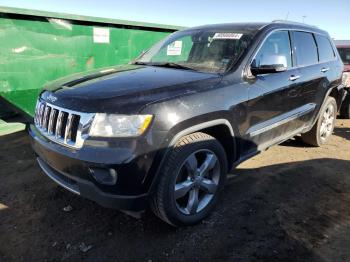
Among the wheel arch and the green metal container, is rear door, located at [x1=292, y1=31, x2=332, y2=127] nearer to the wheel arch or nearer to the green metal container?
the wheel arch

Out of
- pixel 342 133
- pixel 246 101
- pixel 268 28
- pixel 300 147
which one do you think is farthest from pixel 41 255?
pixel 342 133

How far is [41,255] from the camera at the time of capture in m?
2.87

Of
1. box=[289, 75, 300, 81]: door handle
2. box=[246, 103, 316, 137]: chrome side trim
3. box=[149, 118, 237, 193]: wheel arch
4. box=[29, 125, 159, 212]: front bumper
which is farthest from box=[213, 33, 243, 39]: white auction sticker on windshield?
box=[29, 125, 159, 212]: front bumper

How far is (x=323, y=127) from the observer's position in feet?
18.7

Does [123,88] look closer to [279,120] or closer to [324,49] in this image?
[279,120]

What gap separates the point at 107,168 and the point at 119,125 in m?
0.32

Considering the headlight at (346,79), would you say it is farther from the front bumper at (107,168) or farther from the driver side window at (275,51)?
the front bumper at (107,168)

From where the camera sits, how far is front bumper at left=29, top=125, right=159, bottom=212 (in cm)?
258

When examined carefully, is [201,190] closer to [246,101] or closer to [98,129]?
[246,101]

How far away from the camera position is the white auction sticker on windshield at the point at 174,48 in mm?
4181

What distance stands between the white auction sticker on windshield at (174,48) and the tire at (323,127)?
7.93 ft

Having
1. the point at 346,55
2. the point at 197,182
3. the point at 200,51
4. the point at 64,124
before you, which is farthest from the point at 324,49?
the point at 346,55

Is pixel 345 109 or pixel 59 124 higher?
pixel 59 124

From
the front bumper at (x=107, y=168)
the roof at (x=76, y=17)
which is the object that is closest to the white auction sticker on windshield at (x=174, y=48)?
the front bumper at (x=107, y=168)
